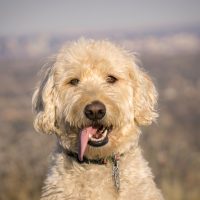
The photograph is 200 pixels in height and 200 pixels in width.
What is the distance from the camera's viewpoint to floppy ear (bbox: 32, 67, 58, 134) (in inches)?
255

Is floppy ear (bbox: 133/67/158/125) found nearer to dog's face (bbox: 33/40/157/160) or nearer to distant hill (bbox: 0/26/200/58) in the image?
A: dog's face (bbox: 33/40/157/160)

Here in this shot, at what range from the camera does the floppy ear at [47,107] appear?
6473 mm

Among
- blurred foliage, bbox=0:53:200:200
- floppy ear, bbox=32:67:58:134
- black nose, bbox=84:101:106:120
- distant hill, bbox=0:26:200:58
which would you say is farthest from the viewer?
distant hill, bbox=0:26:200:58

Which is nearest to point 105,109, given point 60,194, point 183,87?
point 60,194

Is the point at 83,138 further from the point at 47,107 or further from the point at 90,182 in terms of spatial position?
the point at 47,107

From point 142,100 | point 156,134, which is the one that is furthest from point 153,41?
point 142,100

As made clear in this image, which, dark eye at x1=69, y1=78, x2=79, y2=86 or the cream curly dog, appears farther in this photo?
dark eye at x1=69, y1=78, x2=79, y2=86

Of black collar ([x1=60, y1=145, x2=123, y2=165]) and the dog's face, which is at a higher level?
the dog's face

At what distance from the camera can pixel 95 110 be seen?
6.02 meters

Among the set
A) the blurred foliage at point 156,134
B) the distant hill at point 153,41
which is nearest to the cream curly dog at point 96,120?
the blurred foliage at point 156,134

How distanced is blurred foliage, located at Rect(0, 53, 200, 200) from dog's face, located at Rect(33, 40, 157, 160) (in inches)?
40.1

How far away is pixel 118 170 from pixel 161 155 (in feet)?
26.2

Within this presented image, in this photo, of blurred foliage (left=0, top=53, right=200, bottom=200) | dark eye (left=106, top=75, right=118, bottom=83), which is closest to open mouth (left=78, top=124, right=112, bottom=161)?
dark eye (left=106, top=75, right=118, bottom=83)

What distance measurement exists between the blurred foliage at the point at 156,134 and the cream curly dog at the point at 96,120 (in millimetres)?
1059
